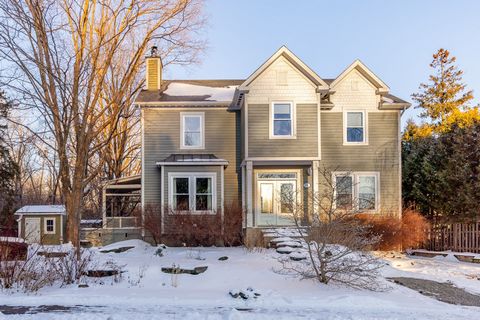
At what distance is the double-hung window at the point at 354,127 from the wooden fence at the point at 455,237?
482cm

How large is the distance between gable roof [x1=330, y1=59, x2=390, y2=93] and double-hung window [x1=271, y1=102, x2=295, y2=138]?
7.94ft

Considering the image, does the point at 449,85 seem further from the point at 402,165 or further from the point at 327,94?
the point at 327,94

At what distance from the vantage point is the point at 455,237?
1598 centimetres

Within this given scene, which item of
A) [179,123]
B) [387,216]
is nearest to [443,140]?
[387,216]

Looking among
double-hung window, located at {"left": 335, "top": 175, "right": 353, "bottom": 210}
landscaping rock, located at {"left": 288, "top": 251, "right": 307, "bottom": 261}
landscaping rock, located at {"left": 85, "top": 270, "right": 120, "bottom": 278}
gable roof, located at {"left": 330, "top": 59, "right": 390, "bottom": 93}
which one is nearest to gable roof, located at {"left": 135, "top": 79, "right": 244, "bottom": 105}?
gable roof, located at {"left": 330, "top": 59, "right": 390, "bottom": 93}

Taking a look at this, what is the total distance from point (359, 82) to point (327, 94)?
5.37 ft

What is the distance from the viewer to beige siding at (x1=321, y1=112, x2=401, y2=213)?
17297 mm

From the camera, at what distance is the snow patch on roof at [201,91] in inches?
718

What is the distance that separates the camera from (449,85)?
29328 millimetres

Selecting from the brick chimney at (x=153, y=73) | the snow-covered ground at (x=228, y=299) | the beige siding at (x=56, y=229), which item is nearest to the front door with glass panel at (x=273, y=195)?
the snow-covered ground at (x=228, y=299)

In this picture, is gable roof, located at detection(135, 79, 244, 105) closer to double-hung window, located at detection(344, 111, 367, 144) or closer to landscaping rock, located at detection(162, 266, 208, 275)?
double-hung window, located at detection(344, 111, 367, 144)

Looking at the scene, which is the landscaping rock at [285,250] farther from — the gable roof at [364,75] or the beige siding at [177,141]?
the gable roof at [364,75]

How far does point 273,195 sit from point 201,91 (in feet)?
20.3

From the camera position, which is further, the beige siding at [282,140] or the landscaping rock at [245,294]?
the beige siding at [282,140]
